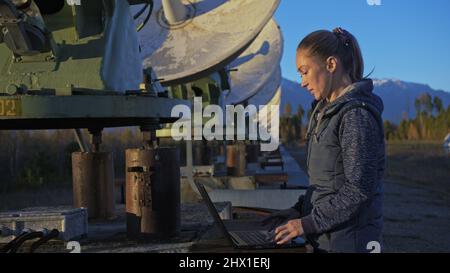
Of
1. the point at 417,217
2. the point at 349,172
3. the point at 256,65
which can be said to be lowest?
the point at 417,217

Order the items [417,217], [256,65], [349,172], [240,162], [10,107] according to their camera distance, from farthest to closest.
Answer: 1. [256,65]
2. [240,162]
3. [417,217]
4. [10,107]
5. [349,172]

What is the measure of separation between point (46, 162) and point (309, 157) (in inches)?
1017

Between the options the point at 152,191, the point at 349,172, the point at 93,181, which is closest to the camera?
the point at 349,172

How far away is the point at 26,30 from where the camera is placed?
4.43 m

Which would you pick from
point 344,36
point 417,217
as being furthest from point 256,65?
point 344,36

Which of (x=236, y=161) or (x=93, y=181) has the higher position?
(x=93, y=181)

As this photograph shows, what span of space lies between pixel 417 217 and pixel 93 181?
11046mm

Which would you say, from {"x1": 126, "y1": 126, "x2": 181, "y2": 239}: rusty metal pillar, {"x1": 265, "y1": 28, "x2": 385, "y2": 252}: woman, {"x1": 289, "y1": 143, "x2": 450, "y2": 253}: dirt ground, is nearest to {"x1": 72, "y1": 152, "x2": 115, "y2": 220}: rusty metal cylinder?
{"x1": 126, "y1": 126, "x2": 181, "y2": 239}: rusty metal pillar

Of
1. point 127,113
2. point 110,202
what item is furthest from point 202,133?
point 127,113

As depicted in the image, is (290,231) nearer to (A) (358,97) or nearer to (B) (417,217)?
(A) (358,97)

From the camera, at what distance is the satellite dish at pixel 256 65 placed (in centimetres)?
2631

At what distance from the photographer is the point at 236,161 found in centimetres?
1565

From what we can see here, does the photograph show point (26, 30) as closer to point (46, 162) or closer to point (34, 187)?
point (34, 187)

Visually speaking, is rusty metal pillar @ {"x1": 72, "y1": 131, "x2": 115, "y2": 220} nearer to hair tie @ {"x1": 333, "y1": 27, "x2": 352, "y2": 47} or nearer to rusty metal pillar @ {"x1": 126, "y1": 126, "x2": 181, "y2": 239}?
rusty metal pillar @ {"x1": 126, "y1": 126, "x2": 181, "y2": 239}
